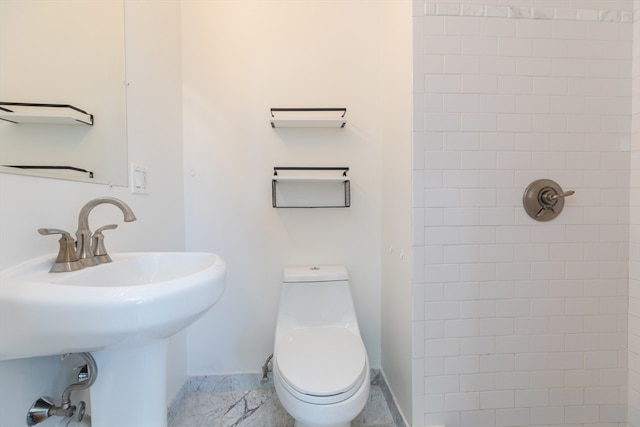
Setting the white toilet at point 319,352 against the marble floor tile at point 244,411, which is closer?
the white toilet at point 319,352

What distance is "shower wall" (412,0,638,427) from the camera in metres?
1.15

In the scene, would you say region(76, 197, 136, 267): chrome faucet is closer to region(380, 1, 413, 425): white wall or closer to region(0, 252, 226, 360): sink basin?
region(0, 252, 226, 360): sink basin

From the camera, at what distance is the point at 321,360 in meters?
1.13

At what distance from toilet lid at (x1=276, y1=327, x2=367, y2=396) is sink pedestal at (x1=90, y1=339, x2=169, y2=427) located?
474 mm

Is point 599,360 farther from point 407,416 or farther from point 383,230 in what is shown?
point 383,230

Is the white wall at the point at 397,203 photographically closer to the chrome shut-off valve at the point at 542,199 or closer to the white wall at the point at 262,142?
the white wall at the point at 262,142

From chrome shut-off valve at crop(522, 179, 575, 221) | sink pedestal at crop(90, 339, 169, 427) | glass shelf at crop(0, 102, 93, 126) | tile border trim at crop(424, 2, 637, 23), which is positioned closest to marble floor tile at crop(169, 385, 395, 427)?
sink pedestal at crop(90, 339, 169, 427)

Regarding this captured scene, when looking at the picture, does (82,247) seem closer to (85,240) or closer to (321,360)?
(85,240)

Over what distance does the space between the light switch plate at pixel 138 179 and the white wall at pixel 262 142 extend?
34 centimetres

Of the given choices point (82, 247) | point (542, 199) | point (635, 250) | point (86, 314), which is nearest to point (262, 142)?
point (82, 247)

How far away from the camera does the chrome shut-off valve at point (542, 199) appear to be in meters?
1.17

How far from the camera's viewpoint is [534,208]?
1171 mm

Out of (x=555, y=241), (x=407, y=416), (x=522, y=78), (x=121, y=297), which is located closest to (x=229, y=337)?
(x=407, y=416)

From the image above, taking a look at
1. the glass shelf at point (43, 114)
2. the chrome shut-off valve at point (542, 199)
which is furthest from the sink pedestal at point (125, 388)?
the chrome shut-off valve at point (542, 199)
